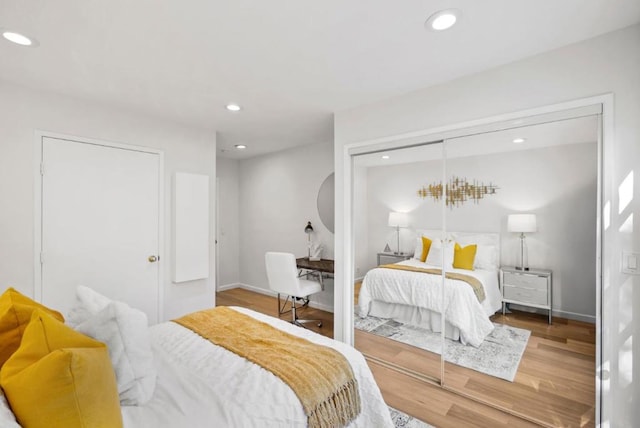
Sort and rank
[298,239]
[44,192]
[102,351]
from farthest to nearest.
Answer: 1. [298,239]
2. [44,192]
3. [102,351]

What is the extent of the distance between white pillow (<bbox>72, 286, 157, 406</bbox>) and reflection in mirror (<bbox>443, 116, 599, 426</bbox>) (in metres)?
2.23

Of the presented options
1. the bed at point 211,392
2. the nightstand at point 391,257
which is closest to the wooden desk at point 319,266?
the nightstand at point 391,257

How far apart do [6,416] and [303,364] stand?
1.10 metres

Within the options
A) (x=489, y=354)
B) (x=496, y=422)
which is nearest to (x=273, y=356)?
(x=496, y=422)

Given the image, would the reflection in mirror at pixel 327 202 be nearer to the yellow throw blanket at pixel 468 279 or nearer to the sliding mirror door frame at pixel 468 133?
the sliding mirror door frame at pixel 468 133

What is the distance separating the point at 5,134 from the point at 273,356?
8.91 feet

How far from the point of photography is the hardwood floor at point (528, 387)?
1.99m

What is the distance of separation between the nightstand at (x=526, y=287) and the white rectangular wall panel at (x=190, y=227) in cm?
302

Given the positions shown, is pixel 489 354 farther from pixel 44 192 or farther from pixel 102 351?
pixel 44 192

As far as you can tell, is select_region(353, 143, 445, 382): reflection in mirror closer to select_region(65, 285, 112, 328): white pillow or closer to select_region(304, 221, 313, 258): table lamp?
select_region(304, 221, 313, 258): table lamp

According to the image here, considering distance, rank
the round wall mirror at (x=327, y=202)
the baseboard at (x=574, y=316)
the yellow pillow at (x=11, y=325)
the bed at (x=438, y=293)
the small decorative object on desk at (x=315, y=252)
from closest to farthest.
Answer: the yellow pillow at (x=11, y=325) < the baseboard at (x=574, y=316) < the bed at (x=438, y=293) < the round wall mirror at (x=327, y=202) < the small decorative object on desk at (x=315, y=252)

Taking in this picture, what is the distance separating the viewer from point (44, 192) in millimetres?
2602

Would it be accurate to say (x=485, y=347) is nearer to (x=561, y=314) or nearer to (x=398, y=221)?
(x=561, y=314)

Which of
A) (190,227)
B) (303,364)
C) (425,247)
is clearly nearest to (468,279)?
(425,247)
